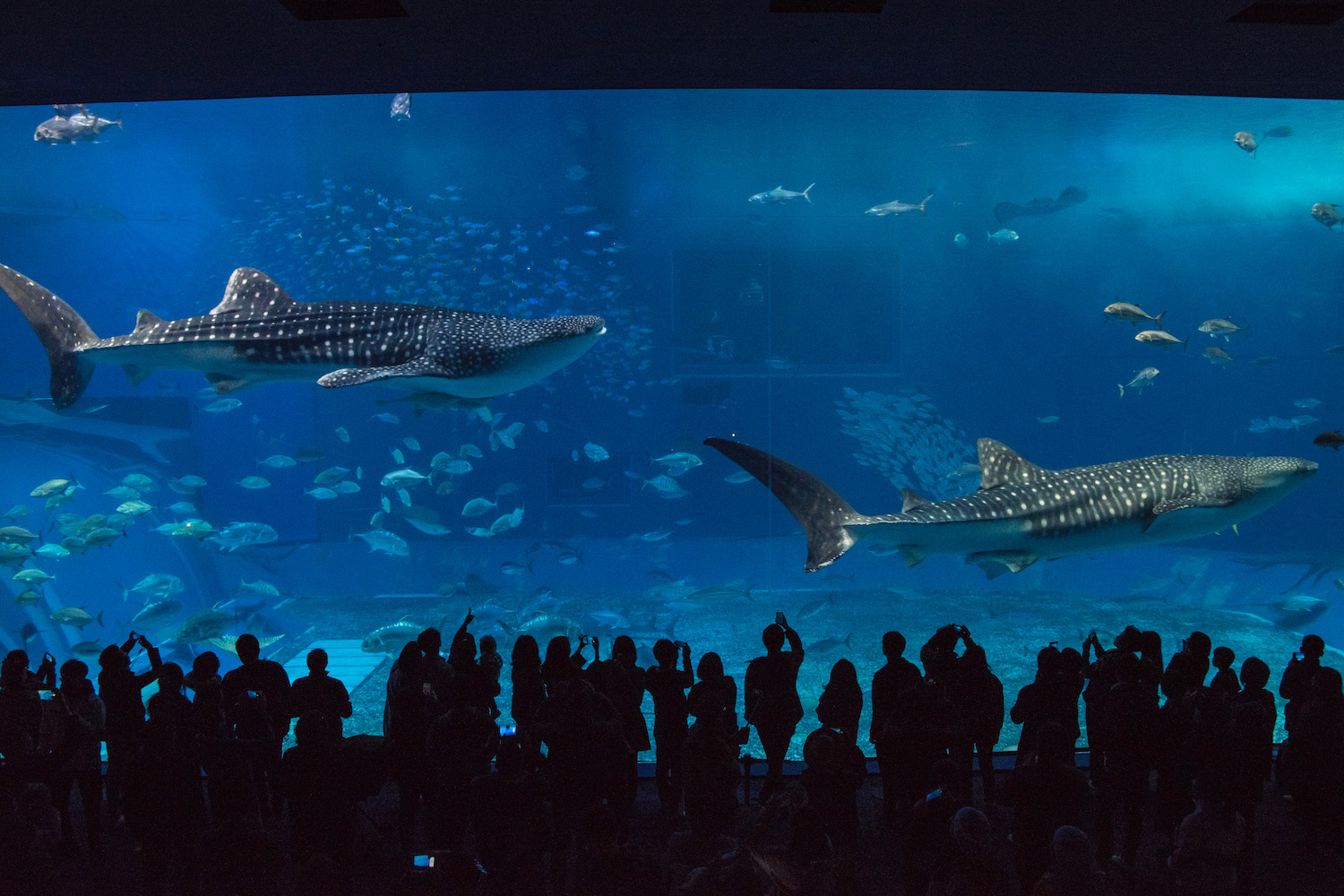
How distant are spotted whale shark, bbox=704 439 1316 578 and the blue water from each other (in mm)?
7758

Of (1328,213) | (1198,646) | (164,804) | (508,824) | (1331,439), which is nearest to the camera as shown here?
(508,824)

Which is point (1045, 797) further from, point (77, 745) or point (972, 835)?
point (77, 745)

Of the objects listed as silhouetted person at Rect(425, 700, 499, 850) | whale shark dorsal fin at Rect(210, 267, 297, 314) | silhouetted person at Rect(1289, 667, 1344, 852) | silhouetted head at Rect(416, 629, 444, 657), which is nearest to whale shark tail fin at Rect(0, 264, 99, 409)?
whale shark dorsal fin at Rect(210, 267, 297, 314)

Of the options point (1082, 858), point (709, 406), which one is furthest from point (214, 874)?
point (709, 406)

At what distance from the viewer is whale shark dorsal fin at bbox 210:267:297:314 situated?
5941 mm

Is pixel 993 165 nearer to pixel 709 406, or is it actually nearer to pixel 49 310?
pixel 709 406

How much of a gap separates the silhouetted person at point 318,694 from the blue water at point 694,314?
9407 mm

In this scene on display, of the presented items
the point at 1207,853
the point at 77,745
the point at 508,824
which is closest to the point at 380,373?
the point at 77,745

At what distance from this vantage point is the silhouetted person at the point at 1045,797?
2676 mm

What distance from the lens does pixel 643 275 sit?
24516 mm

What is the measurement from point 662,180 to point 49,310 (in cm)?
1880

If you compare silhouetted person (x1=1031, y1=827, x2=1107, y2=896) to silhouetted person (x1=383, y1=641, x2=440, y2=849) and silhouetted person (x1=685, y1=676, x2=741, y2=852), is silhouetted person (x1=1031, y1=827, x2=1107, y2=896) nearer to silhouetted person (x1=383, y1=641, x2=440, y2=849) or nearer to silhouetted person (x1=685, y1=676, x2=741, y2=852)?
silhouetted person (x1=685, y1=676, x2=741, y2=852)

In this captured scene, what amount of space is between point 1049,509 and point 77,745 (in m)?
5.49

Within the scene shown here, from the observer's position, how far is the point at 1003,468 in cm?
551
